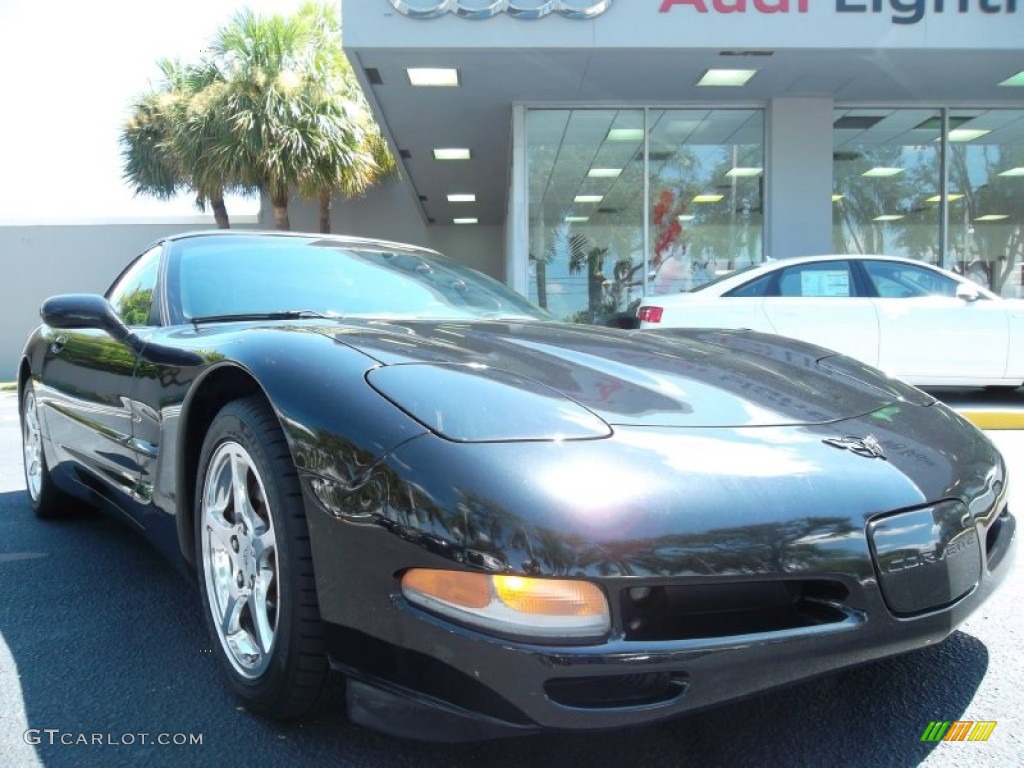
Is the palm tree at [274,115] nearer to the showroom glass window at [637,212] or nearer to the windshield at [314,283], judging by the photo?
the showroom glass window at [637,212]

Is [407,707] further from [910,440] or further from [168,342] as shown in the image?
[168,342]

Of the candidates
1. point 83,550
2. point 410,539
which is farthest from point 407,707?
point 83,550

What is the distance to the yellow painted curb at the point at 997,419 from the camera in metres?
5.81

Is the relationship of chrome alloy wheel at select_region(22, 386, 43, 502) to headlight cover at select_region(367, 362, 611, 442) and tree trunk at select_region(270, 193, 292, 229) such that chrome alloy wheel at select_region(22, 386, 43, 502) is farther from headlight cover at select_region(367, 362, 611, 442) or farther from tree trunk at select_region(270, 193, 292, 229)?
tree trunk at select_region(270, 193, 292, 229)

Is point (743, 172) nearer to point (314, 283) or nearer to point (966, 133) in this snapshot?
point (966, 133)

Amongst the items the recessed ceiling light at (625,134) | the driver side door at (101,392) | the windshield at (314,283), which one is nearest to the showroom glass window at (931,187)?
the recessed ceiling light at (625,134)

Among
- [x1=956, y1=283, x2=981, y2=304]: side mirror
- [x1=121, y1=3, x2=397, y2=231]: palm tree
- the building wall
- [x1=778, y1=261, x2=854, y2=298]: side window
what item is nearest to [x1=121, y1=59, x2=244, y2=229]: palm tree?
[x1=121, y1=3, x2=397, y2=231]: palm tree

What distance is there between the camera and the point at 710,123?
1036 cm

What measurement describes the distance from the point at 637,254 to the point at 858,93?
3308mm

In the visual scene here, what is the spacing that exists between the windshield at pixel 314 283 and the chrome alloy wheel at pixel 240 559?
27.4 inches

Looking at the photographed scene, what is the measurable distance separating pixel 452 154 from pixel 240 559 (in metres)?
11.6

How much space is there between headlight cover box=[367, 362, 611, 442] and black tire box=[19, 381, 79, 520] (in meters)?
2.60

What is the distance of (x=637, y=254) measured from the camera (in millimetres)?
10586

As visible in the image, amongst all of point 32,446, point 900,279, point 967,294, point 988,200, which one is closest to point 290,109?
point 900,279
